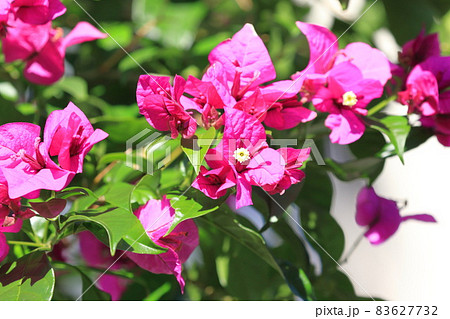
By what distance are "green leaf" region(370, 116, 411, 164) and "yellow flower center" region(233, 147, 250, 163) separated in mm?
208

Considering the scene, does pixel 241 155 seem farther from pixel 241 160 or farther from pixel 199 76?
pixel 199 76

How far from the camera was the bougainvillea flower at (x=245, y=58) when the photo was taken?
0.67m

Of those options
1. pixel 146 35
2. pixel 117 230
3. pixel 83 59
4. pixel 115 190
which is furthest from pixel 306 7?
pixel 117 230

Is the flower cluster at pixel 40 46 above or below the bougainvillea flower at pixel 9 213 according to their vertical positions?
above

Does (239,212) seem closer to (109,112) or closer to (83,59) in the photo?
(109,112)

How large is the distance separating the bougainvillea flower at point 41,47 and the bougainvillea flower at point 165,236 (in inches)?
12.8

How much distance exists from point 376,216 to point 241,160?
1.23 ft

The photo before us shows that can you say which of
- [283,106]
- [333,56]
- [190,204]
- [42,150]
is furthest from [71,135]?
[333,56]

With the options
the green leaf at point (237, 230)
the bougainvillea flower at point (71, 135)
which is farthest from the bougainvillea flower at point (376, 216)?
the bougainvillea flower at point (71, 135)

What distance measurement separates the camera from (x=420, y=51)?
32.2 inches

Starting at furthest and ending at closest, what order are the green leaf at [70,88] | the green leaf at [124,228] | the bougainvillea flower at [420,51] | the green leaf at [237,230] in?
the green leaf at [70,88] < the bougainvillea flower at [420,51] < the green leaf at [237,230] < the green leaf at [124,228]

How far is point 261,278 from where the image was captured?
3.10 ft

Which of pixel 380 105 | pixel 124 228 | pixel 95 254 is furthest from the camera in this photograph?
pixel 95 254

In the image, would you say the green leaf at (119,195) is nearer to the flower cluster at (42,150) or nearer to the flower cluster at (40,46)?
the flower cluster at (42,150)
